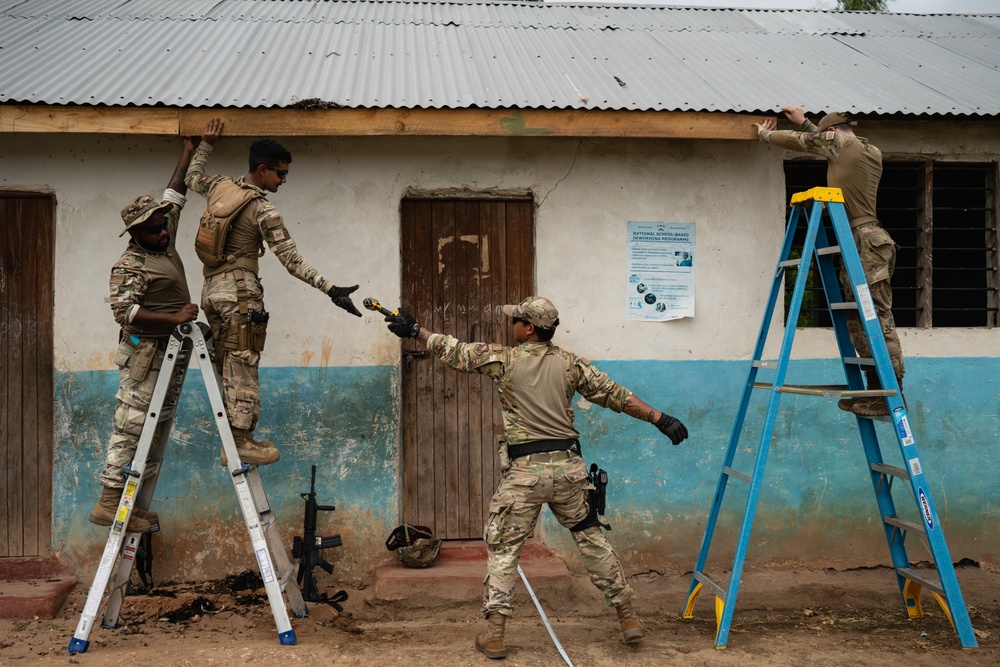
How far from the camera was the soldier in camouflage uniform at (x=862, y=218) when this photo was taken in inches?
193

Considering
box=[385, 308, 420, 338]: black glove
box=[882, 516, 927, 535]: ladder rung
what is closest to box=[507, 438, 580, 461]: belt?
box=[385, 308, 420, 338]: black glove

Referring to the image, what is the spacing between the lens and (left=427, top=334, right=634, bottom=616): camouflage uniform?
4457mm

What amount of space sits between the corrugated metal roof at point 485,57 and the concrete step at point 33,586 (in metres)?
2.86

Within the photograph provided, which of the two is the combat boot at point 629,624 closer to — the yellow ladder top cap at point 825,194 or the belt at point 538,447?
the belt at point 538,447

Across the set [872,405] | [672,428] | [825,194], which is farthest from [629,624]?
[825,194]

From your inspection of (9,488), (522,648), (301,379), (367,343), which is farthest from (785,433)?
(9,488)

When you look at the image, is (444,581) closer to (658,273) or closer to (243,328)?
(243,328)

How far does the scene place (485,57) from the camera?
6547 mm

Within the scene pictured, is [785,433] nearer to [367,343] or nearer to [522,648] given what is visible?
[522,648]

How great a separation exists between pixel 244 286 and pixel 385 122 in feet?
4.36

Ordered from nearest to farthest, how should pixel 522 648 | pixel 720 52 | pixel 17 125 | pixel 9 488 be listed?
pixel 522 648
pixel 17 125
pixel 9 488
pixel 720 52

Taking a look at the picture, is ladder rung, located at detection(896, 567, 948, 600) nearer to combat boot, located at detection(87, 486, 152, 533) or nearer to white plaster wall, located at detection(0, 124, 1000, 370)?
white plaster wall, located at detection(0, 124, 1000, 370)

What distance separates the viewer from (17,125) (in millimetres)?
5117

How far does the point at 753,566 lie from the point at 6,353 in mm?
5137
